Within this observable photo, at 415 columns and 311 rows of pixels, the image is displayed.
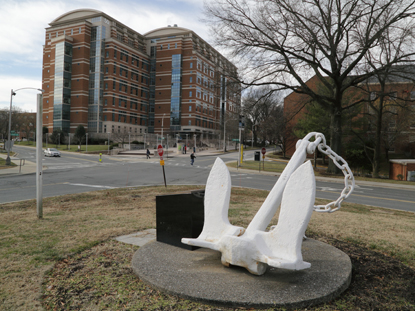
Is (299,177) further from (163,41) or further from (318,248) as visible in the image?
(163,41)

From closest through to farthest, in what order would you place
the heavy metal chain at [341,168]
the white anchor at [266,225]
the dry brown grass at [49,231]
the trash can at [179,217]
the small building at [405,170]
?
the white anchor at [266,225] → the dry brown grass at [49,231] → the heavy metal chain at [341,168] → the trash can at [179,217] → the small building at [405,170]

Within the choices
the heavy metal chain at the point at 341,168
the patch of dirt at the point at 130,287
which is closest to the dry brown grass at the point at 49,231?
the patch of dirt at the point at 130,287

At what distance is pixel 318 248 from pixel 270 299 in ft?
7.01

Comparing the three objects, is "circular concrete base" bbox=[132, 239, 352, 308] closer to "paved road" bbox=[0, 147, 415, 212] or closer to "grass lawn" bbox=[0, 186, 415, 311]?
"grass lawn" bbox=[0, 186, 415, 311]

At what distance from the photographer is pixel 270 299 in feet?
10.4

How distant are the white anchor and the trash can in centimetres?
76

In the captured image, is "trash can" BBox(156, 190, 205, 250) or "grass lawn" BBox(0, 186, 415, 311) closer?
"grass lawn" BBox(0, 186, 415, 311)

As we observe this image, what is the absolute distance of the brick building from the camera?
68.4 meters

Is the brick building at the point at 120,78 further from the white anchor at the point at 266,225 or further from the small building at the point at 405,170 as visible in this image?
the white anchor at the point at 266,225

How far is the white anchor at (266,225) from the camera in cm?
328

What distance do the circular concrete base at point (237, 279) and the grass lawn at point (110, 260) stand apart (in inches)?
5.2

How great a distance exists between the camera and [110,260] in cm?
437

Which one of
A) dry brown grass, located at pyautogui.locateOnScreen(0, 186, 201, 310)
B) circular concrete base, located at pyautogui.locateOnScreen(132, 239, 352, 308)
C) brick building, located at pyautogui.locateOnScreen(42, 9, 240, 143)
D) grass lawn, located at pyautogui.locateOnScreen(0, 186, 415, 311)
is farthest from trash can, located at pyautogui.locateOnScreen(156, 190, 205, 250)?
brick building, located at pyautogui.locateOnScreen(42, 9, 240, 143)

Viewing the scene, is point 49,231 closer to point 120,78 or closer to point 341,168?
point 341,168
